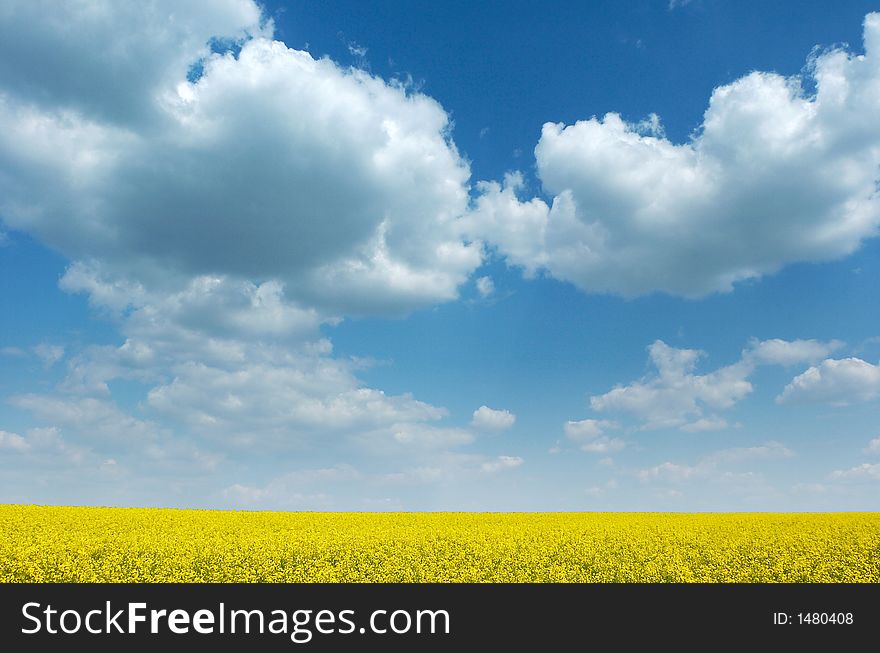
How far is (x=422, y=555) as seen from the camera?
19.4 m

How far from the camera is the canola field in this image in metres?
17.4

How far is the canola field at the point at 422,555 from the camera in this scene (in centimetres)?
1738
